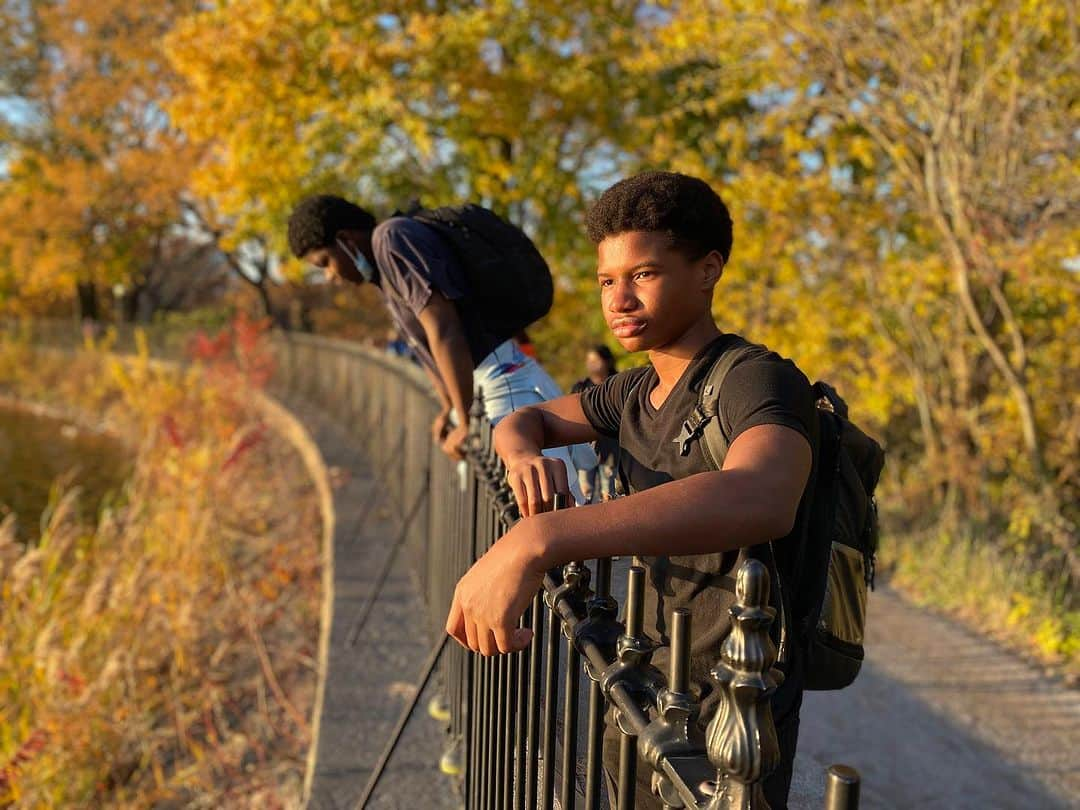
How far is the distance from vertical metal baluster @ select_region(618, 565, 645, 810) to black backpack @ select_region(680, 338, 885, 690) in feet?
1.26

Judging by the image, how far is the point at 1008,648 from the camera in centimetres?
576

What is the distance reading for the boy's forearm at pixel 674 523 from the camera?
1.32 metres

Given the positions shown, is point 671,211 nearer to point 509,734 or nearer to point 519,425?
point 519,425

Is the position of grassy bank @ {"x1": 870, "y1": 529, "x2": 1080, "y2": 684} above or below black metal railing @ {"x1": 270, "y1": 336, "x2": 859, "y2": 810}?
below

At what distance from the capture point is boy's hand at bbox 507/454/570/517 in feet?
6.10

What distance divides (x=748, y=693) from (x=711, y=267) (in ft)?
3.35

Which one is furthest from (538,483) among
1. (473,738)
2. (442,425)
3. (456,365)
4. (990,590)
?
(990,590)

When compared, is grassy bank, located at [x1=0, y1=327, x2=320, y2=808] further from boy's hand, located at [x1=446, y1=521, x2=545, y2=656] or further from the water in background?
boy's hand, located at [x1=446, y1=521, x2=545, y2=656]

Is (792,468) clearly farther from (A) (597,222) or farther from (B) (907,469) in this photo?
(B) (907,469)

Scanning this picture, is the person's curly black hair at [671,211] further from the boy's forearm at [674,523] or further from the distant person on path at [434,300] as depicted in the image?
the distant person on path at [434,300]

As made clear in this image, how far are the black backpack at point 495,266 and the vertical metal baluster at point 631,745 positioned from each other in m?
2.11

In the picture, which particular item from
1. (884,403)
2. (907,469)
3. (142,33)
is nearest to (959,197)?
(884,403)

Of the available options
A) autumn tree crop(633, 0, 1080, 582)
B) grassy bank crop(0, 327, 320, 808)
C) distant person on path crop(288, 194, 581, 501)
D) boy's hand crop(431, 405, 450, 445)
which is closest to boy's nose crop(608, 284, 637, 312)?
distant person on path crop(288, 194, 581, 501)

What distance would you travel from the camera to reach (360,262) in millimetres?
3668
